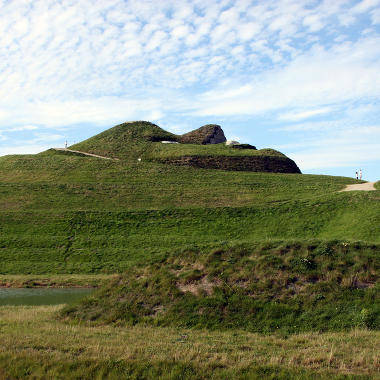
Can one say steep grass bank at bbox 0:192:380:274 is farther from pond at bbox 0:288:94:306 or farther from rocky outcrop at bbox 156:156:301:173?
rocky outcrop at bbox 156:156:301:173

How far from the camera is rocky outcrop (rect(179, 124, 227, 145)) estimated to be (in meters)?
100

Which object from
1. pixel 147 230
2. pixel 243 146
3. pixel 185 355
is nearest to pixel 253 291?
pixel 185 355

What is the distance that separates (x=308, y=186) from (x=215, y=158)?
20.7 metres

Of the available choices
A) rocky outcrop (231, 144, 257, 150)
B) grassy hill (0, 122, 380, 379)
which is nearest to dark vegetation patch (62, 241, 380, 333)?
grassy hill (0, 122, 380, 379)

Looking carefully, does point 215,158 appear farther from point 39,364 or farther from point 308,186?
point 39,364

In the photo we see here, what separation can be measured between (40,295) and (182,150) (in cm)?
5632

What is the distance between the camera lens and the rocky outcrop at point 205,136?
329 ft

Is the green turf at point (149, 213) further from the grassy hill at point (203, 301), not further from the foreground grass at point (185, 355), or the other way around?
the foreground grass at point (185, 355)

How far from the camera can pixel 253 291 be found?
16.3 metres

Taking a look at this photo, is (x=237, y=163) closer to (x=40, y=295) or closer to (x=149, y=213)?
(x=149, y=213)

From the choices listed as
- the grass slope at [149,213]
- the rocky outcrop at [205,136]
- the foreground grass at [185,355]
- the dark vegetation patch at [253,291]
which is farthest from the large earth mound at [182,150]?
the foreground grass at [185,355]

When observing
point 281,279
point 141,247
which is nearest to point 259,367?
point 281,279

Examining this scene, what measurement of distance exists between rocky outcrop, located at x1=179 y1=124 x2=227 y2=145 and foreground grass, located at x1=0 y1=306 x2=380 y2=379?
88.3m

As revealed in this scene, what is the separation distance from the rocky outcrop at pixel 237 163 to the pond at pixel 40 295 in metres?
47.7
